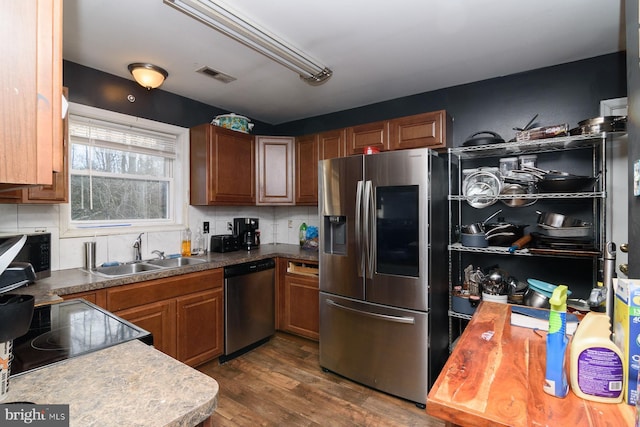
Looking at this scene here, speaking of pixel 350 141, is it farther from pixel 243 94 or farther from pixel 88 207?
pixel 88 207

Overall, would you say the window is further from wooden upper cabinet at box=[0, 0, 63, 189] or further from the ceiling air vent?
wooden upper cabinet at box=[0, 0, 63, 189]

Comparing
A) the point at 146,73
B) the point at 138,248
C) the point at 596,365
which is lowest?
the point at 596,365

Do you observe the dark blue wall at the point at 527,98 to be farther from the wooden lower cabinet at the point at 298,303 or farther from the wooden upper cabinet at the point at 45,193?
the wooden upper cabinet at the point at 45,193

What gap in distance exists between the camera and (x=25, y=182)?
434 mm

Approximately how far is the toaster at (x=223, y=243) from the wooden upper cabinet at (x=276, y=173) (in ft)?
1.64

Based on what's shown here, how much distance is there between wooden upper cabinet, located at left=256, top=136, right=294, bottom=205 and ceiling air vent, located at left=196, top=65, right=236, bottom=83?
877mm

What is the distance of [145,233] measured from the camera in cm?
282

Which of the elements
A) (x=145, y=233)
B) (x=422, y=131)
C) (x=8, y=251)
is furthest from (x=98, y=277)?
(x=422, y=131)

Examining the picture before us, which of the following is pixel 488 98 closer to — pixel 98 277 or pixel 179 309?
pixel 179 309

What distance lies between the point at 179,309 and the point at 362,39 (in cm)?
239

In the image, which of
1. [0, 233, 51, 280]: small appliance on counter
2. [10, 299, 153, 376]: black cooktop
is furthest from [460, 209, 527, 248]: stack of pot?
[0, 233, 51, 280]: small appliance on counter

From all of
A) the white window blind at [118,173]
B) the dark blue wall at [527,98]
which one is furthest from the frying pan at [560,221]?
the white window blind at [118,173]

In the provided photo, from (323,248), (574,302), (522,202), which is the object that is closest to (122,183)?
(323,248)

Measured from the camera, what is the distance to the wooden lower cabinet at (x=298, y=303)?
3043 mm
